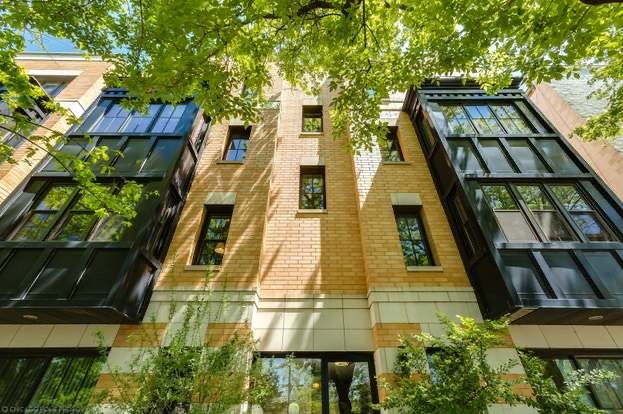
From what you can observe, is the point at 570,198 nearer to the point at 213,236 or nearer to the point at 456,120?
the point at 456,120

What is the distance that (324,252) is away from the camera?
7.38 metres

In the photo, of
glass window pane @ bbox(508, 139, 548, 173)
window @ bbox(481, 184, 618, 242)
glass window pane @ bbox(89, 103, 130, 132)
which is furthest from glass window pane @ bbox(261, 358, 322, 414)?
glass window pane @ bbox(89, 103, 130, 132)

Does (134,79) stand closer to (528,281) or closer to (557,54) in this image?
(557,54)

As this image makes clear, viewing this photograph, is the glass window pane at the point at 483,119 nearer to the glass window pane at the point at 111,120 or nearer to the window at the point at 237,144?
the window at the point at 237,144

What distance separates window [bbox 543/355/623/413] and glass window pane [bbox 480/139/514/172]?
467 centimetres

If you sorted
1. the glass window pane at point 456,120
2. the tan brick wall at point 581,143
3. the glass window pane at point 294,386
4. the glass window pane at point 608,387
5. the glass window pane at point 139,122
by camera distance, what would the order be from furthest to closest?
the tan brick wall at point 581,143
the glass window pane at point 139,122
the glass window pane at point 456,120
the glass window pane at point 294,386
the glass window pane at point 608,387

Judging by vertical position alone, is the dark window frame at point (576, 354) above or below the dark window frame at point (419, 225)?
below

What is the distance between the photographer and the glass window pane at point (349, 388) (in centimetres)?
543

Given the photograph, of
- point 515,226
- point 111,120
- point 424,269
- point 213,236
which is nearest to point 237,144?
point 213,236

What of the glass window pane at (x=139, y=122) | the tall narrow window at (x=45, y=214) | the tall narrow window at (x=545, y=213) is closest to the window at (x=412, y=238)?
the tall narrow window at (x=545, y=213)

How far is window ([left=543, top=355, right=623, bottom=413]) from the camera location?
5109 mm

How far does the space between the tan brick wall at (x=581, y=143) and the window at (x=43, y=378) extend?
45.2 feet

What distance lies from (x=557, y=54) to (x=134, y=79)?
8.26m

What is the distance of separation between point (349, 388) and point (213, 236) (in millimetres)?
5214
